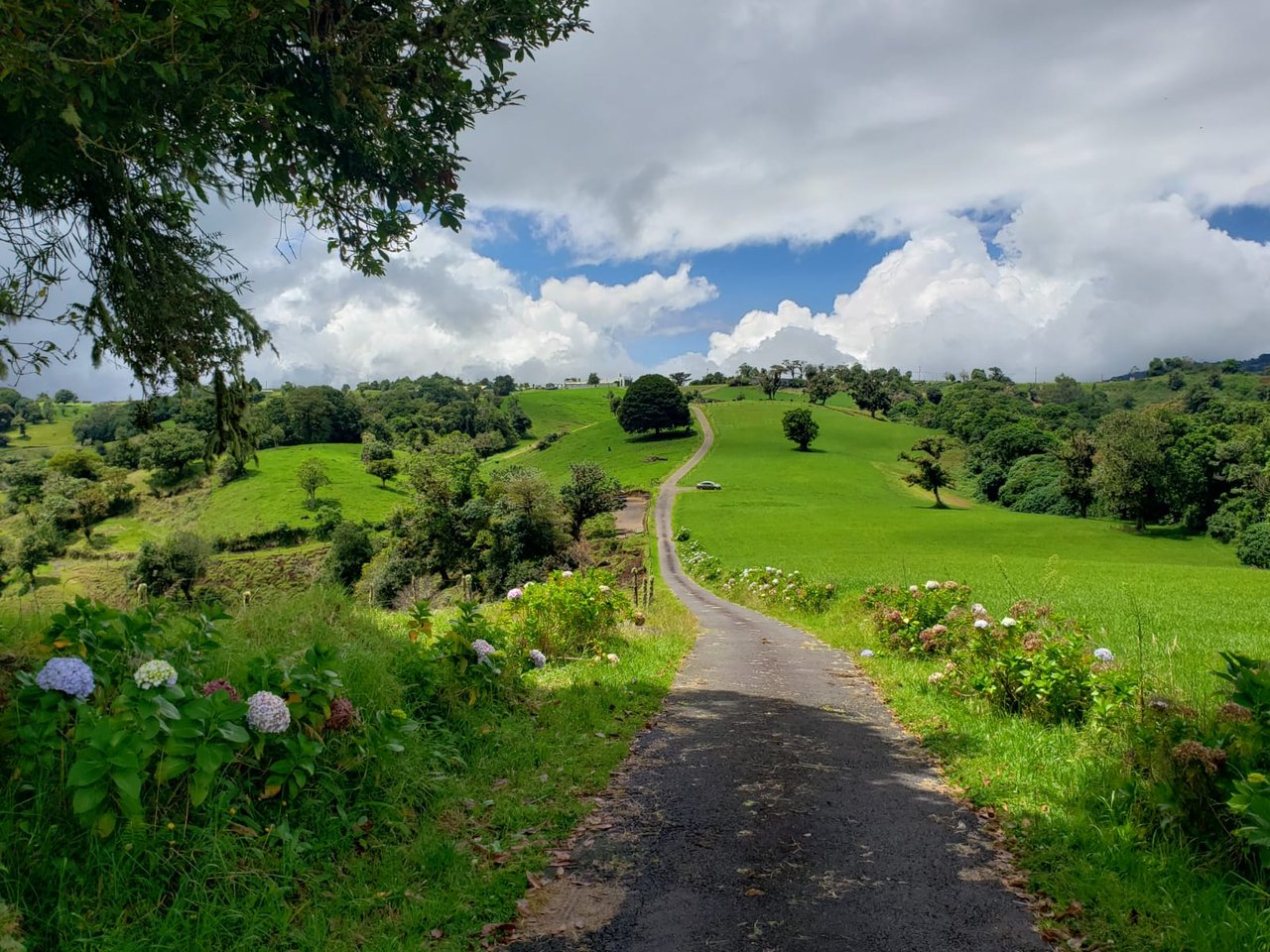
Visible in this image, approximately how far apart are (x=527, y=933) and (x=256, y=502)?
96658mm

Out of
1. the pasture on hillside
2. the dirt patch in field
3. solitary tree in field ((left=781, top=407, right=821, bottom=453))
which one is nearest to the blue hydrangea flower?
the pasture on hillside

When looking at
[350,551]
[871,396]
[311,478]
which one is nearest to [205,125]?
[350,551]

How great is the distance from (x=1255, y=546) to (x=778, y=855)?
219ft

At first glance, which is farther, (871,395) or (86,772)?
(871,395)

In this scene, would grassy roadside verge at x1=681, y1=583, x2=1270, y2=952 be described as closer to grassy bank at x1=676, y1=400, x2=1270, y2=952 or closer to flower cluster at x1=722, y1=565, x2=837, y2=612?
grassy bank at x1=676, y1=400, x2=1270, y2=952

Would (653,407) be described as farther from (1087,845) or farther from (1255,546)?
(1087,845)

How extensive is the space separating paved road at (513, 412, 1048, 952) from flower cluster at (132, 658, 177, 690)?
249cm

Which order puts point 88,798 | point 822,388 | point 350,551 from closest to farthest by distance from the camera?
1. point 88,798
2. point 350,551
3. point 822,388

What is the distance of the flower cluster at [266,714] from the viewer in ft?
13.2

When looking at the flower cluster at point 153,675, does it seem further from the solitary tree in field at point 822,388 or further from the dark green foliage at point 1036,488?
the solitary tree in field at point 822,388

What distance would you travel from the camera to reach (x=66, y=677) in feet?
11.5

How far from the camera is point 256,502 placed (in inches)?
3457

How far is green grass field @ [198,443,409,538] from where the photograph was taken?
272 feet

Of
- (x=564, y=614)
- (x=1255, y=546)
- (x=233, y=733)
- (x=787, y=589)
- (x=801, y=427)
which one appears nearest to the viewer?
(x=233, y=733)
